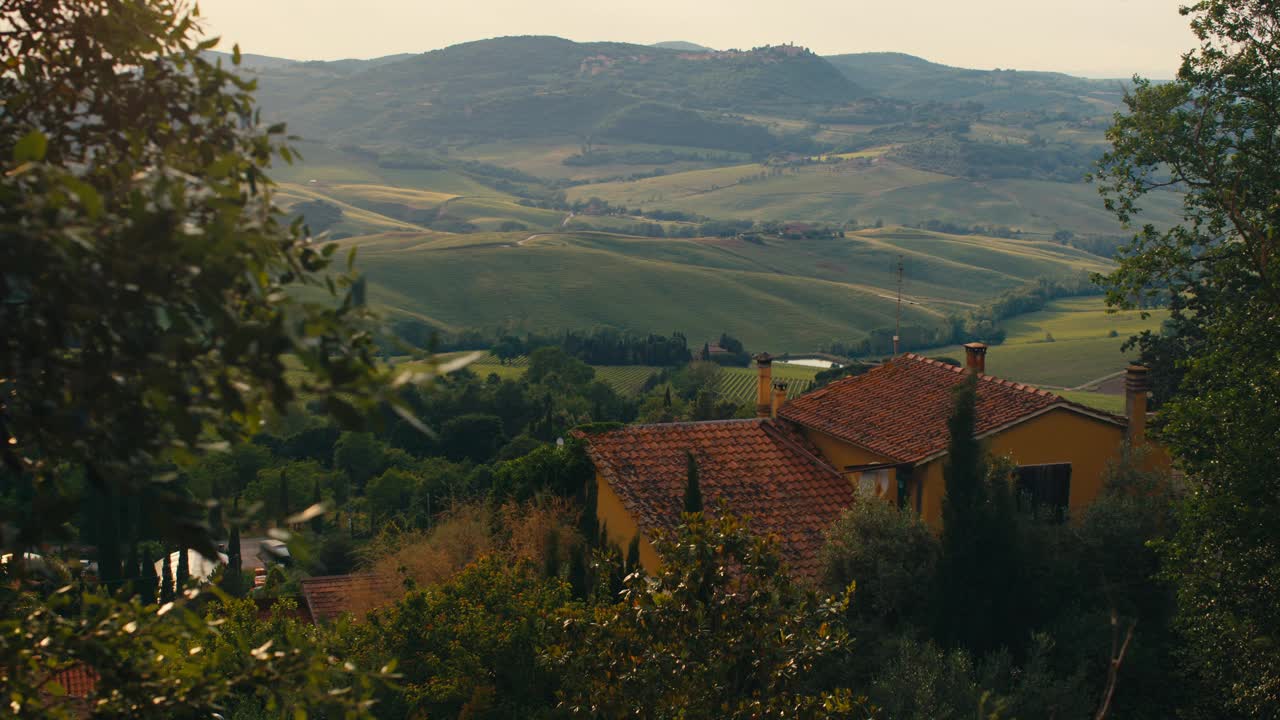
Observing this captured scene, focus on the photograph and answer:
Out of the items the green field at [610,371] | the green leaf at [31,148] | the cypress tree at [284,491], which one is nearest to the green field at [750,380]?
the green field at [610,371]

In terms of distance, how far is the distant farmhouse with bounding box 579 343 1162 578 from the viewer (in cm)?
2531

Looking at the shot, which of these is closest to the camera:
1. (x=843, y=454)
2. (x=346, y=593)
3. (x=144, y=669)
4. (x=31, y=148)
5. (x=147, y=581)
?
(x=31, y=148)

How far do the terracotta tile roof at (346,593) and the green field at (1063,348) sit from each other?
84.8 meters

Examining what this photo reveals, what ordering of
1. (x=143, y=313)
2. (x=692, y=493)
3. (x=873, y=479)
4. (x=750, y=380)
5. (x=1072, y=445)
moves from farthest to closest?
1. (x=750, y=380)
2. (x=1072, y=445)
3. (x=873, y=479)
4. (x=692, y=493)
5. (x=143, y=313)

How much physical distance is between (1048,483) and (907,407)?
395 centimetres

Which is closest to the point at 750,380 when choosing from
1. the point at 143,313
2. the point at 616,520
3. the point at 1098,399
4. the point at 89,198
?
the point at 1098,399

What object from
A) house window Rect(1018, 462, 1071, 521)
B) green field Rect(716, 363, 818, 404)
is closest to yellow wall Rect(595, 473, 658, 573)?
house window Rect(1018, 462, 1071, 521)

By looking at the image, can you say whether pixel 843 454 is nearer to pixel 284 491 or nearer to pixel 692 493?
pixel 692 493

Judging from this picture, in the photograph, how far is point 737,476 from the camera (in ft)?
89.0

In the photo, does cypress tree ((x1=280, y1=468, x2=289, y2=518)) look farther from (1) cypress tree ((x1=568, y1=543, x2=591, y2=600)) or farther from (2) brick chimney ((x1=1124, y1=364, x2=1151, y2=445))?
(2) brick chimney ((x1=1124, y1=364, x2=1151, y2=445))

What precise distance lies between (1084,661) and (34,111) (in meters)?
18.2

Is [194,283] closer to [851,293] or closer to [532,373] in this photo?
[532,373]

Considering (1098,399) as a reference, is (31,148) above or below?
above

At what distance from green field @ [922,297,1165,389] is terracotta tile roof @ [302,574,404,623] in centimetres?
8476
